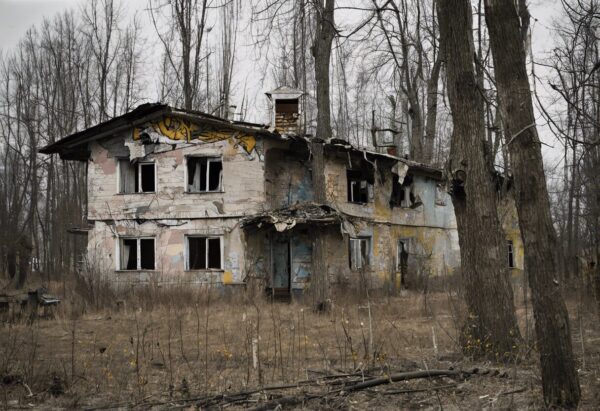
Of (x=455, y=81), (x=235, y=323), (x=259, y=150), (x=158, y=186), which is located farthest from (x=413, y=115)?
(x=455, y=81)

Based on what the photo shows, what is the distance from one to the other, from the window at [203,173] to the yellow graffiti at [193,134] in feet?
2.32

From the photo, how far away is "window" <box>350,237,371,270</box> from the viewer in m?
22.0

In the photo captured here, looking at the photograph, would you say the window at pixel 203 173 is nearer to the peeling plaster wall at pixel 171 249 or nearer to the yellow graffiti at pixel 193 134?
the yellow graffiti at pixel 193 134

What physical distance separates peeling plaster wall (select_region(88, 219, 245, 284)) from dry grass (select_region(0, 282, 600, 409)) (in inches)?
200

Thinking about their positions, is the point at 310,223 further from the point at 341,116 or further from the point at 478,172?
the point at 341,116

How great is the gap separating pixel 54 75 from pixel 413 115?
2029cm

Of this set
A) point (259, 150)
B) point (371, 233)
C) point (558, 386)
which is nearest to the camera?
point (558, 386)

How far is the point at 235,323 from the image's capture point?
13.2 metres

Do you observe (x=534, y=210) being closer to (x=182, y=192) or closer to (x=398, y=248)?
(x=182, y=192)

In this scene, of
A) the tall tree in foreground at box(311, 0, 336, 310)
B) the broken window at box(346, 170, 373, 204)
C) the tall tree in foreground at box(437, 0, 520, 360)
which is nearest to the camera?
the tall tree in foreground at box(437, 0, 520, 360)

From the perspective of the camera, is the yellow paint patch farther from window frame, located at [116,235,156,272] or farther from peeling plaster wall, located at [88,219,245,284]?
window frame, located at [116,235,156,272]

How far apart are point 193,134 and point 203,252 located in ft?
12.9

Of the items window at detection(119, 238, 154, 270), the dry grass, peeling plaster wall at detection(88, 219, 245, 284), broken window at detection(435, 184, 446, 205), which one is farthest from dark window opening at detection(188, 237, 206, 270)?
broken window at detection(435, 184, 446, 205)

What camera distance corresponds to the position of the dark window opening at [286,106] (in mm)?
21031
